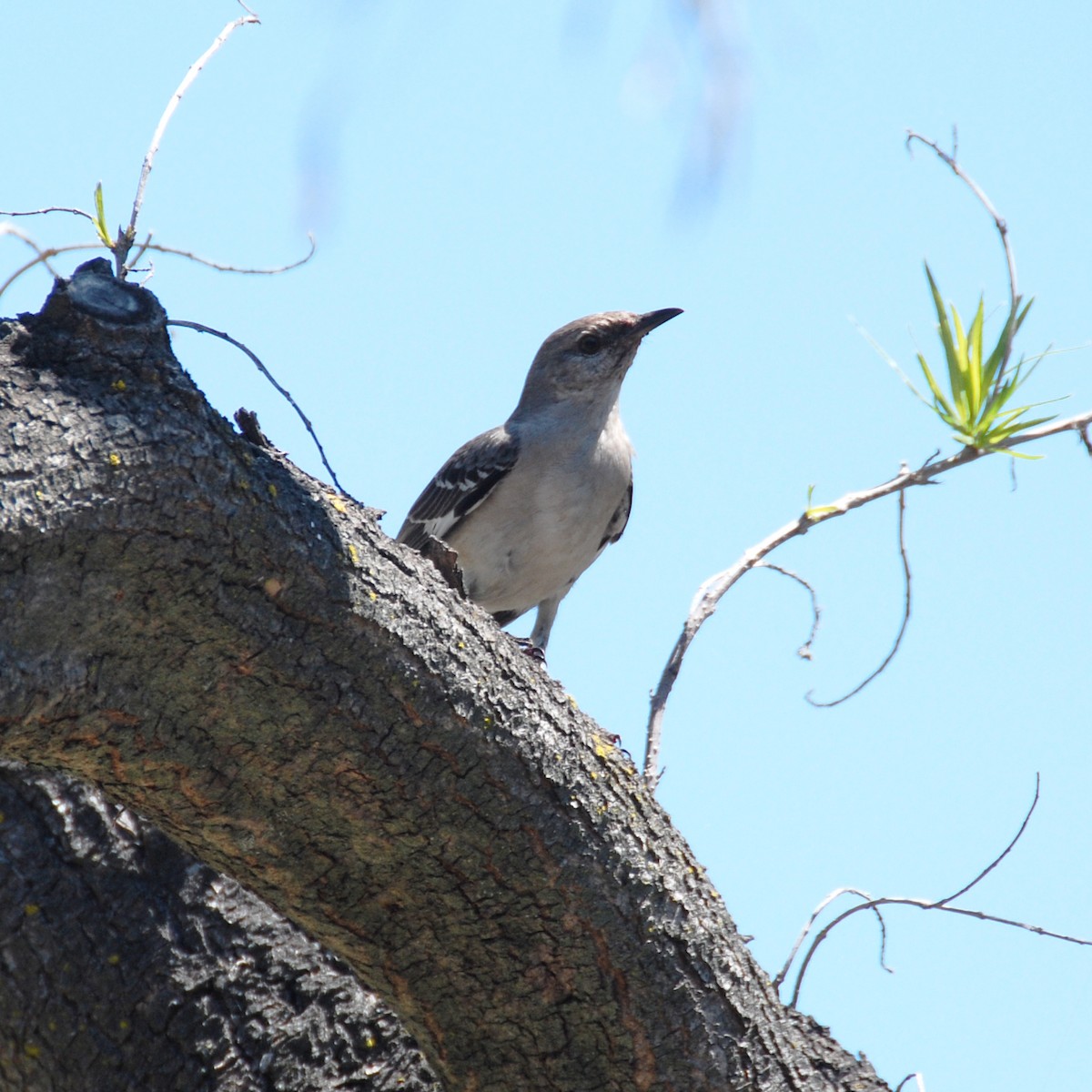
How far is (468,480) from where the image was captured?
6.38 meters

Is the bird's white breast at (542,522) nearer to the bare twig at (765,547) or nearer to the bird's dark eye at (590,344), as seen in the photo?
the bird's dark eye at (590,344)

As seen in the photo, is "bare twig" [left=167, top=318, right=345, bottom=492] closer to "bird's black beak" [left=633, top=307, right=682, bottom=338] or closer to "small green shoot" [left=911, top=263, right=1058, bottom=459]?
"small green shoot" [left=911, top=263, right=1058, bottom=459]

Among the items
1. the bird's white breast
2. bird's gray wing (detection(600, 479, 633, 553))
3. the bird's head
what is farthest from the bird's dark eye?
bird's gray wing (detection(600, 479, 633, 553))

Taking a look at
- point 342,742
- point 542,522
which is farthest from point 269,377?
point 542,522

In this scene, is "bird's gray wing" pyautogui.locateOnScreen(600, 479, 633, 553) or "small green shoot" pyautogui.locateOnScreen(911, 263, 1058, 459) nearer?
"small green shoot" pyautogui.locateOnScreen(911, 263, 1058, 459)

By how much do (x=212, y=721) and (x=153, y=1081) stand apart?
3.59ft

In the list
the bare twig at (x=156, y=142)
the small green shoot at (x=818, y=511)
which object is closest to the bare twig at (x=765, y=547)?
the small green shoot at (x=818, y=511)

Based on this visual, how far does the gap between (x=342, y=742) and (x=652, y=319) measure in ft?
14.7

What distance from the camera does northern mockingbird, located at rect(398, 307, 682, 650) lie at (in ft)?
A: 20.3

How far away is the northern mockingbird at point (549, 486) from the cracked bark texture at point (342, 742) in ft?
11.0

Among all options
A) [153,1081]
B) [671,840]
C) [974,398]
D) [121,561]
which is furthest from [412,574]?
[974,398]

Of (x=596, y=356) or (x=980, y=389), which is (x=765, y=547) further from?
(x=596, y=356)

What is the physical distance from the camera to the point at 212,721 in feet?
7.69

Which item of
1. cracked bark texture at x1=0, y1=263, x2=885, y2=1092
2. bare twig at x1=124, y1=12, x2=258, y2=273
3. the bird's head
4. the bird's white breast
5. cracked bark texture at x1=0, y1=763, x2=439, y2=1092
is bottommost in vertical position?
cracked bark texture at x1=0, y1=763, x2=439, y2=1092
